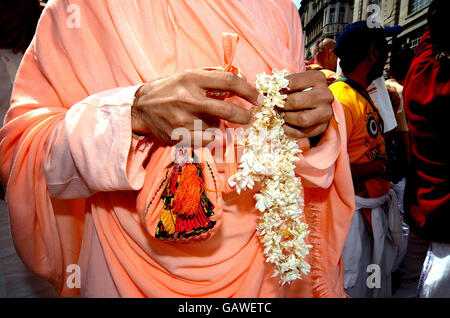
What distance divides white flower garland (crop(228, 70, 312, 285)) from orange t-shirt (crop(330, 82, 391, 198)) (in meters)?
1.60

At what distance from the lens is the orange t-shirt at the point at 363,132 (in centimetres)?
237

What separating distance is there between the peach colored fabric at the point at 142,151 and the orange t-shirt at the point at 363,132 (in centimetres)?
140

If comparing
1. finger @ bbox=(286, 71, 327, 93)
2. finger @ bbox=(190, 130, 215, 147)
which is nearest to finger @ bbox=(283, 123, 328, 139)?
finger @ bbox=(286, 71, 327, 93)

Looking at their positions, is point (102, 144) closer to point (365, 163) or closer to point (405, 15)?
point (365, 163)

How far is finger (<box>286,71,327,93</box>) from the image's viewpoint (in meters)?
0.88

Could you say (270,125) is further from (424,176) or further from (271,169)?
(424,176)

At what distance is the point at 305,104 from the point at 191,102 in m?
0.37

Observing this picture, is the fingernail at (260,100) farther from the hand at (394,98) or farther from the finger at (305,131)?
the hand at (394,98)

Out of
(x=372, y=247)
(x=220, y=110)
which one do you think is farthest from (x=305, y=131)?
(x=372, y=247)

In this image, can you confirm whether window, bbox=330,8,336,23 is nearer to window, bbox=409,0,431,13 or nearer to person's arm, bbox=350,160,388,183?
window, bbox=409,0,431,13

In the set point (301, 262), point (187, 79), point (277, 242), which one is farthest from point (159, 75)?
point (301, 262)

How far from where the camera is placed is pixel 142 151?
0.87 m

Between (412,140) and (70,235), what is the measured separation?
240 cm

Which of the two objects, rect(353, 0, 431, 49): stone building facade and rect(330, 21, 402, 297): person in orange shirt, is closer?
rect(330, 21, 402, 297): person in orange shirt
